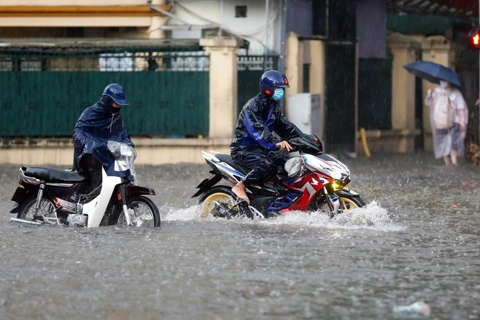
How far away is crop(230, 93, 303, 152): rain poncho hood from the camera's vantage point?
1278cm

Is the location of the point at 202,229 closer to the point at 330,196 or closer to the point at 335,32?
the point at 330,196

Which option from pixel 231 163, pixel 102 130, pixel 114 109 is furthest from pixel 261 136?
pixel 102 130

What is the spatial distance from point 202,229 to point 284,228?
825mm

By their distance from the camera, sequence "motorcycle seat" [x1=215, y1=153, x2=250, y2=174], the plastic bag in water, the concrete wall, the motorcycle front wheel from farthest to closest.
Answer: the concrete wall, "motorcycle seat" [x1=215, y1=153, x2=250, y2=174], the motorcycle front wheel, the plastic bag in water

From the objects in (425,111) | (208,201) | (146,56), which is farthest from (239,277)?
(425,111)

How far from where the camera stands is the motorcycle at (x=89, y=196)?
1223 centimetres

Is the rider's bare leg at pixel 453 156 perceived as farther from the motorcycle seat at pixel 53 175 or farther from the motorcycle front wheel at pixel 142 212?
the motorcycle seat at pixel 53 175

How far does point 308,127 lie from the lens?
23.4 m

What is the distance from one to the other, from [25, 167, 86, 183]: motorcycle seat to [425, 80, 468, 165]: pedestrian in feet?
40.0

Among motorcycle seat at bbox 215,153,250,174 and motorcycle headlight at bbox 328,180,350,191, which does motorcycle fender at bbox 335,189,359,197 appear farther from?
motorcycle seat at bbox 215,153,250,174

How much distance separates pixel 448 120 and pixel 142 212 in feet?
40.3

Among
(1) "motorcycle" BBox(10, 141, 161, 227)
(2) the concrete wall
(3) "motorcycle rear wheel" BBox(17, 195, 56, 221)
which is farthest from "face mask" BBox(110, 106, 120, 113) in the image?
(2) the concrete wall

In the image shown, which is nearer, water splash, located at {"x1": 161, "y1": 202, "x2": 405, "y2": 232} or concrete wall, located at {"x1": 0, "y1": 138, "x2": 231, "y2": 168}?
water splash, located at {"x1": 161, "y1": 202, "x2": 405, "y2": 232}

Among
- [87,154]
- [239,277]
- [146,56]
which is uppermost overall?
[146,56]
